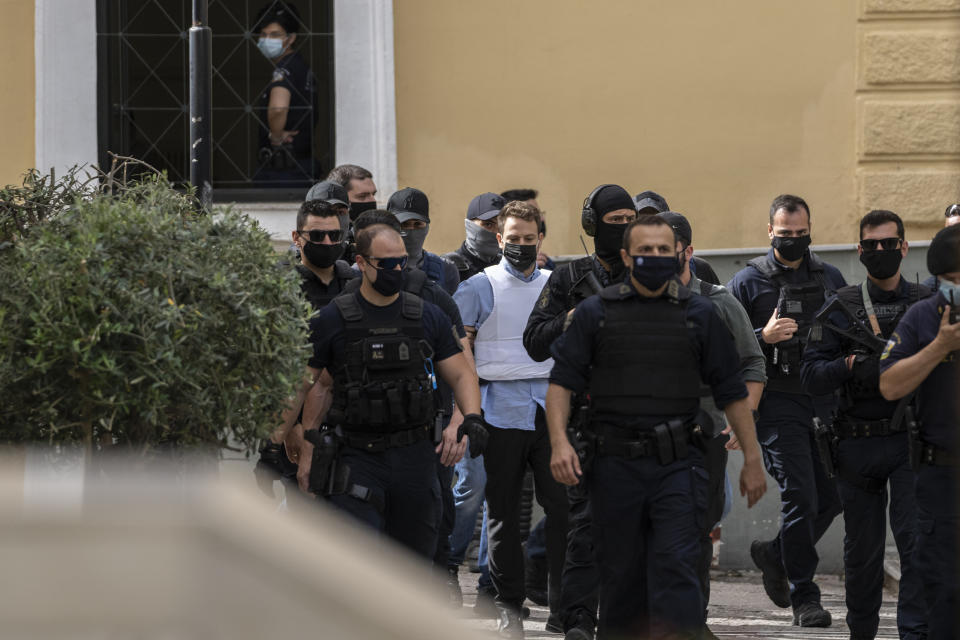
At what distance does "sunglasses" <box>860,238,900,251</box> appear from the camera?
24.5 ft

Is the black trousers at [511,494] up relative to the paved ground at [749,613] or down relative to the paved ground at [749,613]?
up

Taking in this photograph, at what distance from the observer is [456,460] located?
6625 millimetres

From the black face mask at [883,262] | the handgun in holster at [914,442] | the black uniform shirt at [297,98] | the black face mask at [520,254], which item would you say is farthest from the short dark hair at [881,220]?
the black uniform shirt at [297,98]

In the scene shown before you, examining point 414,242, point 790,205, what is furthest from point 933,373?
point 414,242

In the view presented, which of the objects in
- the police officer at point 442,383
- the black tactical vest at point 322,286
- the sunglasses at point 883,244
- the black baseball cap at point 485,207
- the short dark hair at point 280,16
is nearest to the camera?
the police officer at point 442,383

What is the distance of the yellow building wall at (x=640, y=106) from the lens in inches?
398

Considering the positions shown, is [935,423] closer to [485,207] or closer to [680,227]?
[680,227]

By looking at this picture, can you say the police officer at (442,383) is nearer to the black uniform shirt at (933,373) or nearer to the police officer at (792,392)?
the police officer at (792,392)

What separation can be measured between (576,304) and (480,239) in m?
1.86

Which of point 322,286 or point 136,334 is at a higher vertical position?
point 322,286

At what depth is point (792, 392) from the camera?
7.94 m

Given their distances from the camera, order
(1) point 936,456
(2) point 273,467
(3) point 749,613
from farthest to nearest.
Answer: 1. (3) point 749,613
2. (2) point 273,467
3. (1) point 936,456

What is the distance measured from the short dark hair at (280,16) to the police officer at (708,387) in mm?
3973

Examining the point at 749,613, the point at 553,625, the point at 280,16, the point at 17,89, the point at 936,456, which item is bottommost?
the point at 749,613
